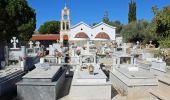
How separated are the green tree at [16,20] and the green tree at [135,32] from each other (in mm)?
21280

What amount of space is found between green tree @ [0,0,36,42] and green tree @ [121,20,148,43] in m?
21.3

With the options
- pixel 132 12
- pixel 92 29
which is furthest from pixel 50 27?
pixel 92 29

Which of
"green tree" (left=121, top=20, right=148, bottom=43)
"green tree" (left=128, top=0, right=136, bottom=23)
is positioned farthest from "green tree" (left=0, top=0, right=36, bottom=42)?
"green tree" (left=128, top=0, right=136, bottom=23)

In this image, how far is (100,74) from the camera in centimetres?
1111

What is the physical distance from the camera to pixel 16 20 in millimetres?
27484

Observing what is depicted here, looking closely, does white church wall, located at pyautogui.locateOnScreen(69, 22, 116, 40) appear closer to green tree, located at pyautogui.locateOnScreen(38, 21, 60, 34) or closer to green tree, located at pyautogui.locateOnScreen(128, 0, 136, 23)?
green tree, located at pyautogui.locateOnScreen(128, 0, 136, 23)

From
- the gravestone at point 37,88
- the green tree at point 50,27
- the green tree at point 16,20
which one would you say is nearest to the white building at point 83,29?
the green tree at point 16,20

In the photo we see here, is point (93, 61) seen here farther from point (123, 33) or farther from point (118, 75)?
point (123, 33)

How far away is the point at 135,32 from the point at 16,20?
24.3 m

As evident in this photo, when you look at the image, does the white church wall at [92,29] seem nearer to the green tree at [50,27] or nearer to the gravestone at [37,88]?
the green tree at [50,27]

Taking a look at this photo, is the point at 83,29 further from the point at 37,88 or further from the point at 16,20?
the point at 37,88

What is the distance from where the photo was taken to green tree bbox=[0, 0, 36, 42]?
2517 cm

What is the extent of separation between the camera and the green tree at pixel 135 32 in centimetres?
4544

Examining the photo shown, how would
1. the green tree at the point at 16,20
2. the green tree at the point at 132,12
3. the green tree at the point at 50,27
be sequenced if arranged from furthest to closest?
the green tree at the point at 50,27, the green tree at the point at 132,12, the green tree at the point at 16,20
